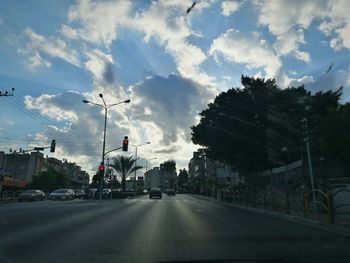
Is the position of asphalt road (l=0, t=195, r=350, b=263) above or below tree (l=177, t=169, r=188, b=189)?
below

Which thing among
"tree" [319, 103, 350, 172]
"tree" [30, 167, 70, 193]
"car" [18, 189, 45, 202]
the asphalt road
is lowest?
the asphalt road

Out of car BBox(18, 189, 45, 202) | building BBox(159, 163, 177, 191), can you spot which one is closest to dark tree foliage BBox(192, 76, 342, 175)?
car BBox(18, 189, 45, 202)

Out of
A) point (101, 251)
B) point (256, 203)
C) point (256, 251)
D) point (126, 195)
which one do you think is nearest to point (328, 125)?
point (256, 203)

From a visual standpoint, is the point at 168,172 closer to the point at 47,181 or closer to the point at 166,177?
the point at 166,177

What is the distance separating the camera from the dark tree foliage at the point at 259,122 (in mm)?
→ 38594

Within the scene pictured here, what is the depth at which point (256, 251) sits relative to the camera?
896 centimetres

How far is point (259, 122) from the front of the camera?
4125 cm

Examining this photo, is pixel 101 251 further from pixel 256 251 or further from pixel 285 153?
pixel 285 153

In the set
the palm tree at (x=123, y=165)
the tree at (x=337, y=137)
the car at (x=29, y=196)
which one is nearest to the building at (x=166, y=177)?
the palm tree at (x=123, y=165)

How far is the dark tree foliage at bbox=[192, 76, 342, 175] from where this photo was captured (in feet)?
127

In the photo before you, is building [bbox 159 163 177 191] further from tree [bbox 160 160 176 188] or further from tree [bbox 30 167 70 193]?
tree [bbox 30 167 70 193]

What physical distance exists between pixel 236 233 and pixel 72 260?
20.5 ft

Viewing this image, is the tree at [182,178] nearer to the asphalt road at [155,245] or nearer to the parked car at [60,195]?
the parked car at [60,195]

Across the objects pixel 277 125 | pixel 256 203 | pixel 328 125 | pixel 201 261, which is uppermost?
pixel 277 125
